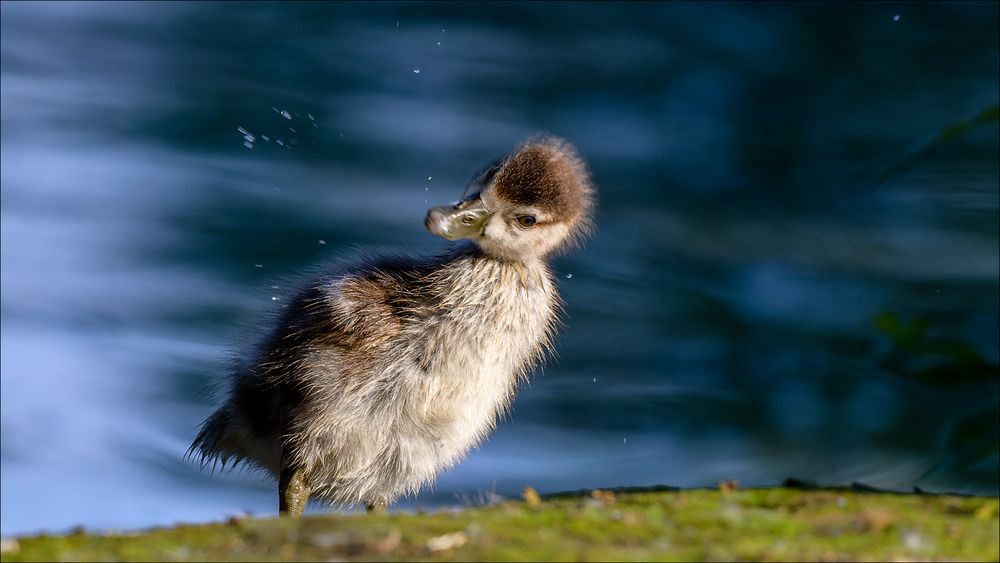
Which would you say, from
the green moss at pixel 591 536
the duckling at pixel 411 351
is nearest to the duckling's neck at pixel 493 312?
the duckling at pixel 411 351

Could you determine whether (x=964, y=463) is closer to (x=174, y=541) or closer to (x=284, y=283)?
(x=174, y=541)

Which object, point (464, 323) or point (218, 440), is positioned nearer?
point (464, 323)

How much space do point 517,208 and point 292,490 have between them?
116 centimetres

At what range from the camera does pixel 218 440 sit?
428cm

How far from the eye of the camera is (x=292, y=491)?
390cm

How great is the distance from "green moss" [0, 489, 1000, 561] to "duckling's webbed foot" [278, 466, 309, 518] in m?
1.14

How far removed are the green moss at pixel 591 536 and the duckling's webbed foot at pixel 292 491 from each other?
1140 mm

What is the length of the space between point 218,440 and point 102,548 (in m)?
1.87

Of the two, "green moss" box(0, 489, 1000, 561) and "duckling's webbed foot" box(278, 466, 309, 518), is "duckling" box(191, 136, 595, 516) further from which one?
"green moss" box(0, 489, 1000, 561)

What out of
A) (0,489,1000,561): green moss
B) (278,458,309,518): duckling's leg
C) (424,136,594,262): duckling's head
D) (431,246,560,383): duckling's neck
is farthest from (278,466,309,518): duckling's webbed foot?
(0,489,1000,561): green moss

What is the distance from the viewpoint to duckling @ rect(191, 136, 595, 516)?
384cm

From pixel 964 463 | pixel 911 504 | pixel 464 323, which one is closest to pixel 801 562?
pixel 911 504

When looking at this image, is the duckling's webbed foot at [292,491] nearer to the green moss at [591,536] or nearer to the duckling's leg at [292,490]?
the duckling's leg at [292,490]

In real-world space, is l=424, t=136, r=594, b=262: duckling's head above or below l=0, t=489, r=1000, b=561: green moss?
above
